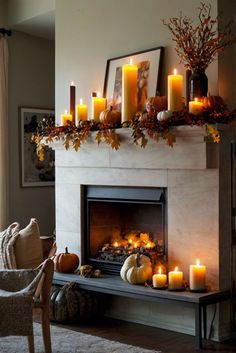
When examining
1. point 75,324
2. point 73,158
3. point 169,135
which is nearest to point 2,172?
point 73,158

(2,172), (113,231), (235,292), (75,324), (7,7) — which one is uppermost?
(7,7)

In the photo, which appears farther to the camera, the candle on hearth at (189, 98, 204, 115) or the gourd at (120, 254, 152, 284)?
the gourd at (120, 254, 152, 284)

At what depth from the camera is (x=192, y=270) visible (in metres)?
4.26

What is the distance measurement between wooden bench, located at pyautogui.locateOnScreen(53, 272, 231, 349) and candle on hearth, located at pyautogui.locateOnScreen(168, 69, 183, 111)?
1322 mm

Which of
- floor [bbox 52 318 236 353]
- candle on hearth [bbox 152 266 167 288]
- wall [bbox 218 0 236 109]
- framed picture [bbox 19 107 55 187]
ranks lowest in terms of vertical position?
floor [bbox 52 318 236 353]

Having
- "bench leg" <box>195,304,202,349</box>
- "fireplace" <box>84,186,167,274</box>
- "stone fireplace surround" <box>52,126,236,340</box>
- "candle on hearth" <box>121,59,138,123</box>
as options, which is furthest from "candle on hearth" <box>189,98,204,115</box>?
"bench leg" <box>195,304,202,349</box>

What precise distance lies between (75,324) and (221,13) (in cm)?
262

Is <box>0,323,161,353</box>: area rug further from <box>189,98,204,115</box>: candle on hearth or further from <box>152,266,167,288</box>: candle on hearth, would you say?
<box>189,98,204,115</box>: candle on hearth

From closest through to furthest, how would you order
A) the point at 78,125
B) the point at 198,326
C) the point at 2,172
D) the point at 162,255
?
the point at 198,326
the point at 162,255
the point at 78,125
the point at 2,172

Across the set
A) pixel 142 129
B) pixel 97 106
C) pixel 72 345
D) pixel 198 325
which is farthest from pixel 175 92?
pixel 72 345

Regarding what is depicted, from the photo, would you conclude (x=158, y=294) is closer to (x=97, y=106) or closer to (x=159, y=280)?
(x=159, y=280)

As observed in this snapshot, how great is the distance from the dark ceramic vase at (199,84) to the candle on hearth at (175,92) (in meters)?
0.12

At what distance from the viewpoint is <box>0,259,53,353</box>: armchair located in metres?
3.56

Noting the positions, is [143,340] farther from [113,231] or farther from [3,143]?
[3,143]
